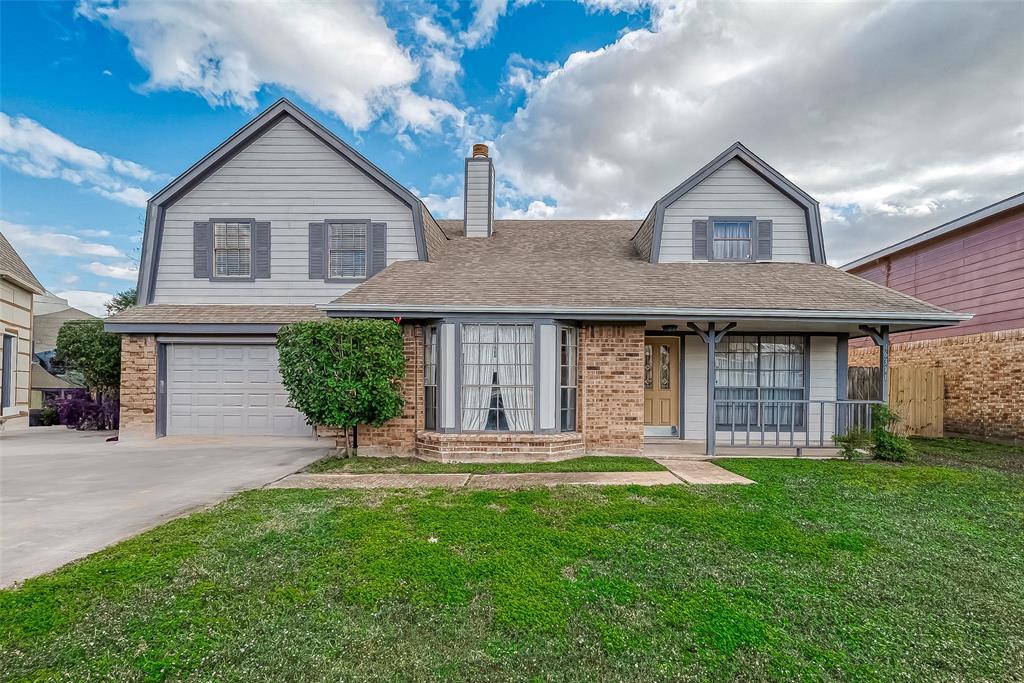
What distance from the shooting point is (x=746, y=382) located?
10.1 m

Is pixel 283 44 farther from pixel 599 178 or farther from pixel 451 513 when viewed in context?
pixel 599 178

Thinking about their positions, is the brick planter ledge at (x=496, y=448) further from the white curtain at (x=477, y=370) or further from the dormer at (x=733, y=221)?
the dormer at (x=733, y=221)

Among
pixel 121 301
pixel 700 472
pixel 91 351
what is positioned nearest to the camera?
pixel 700 472

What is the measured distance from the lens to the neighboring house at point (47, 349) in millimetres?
15945

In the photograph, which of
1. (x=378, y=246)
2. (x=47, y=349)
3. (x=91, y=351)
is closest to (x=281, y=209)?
→ (x=378, y=246)

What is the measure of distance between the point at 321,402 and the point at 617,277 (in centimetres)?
633

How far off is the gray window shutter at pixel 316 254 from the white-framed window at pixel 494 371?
14.4 ft

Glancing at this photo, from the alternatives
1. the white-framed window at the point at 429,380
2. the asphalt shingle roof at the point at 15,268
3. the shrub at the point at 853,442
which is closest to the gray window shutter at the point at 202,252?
the white-framed window at the point at 429,380

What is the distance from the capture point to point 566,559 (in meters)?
3.85

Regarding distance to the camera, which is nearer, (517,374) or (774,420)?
(517,374)

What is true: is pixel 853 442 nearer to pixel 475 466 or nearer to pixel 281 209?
pixel 475 466

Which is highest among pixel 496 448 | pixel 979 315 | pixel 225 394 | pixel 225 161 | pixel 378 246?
pixel 225 161

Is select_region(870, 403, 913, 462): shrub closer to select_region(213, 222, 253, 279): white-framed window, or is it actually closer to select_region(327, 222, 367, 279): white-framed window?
select_region(327, 222, 367, 279): white-framed window

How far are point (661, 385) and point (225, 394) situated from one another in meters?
9.87
